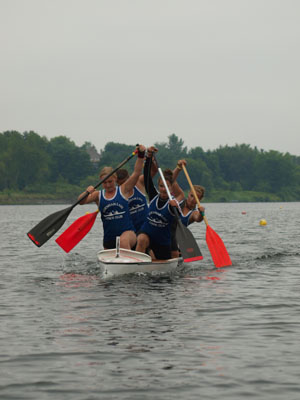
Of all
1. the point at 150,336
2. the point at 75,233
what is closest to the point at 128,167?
the point at 75,233

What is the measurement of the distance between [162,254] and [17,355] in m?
7.43

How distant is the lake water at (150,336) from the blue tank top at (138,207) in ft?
4.91

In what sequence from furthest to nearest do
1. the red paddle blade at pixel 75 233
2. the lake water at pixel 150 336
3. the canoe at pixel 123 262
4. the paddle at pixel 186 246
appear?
the red paddle blade at pixel 75 233
the paddle at pixel 186 246
the canoe at pixel 123 262
the lake water at pixel 150 336

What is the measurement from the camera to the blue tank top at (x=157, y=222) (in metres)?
14.0

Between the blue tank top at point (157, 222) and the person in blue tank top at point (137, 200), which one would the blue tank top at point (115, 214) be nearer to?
the blue tank top at point (157, 222)

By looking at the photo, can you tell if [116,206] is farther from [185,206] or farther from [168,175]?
[185,206]

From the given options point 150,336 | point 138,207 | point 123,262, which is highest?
point 138,207

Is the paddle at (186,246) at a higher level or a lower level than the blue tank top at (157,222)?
lower

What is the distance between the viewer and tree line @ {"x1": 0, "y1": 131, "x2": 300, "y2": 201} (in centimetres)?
12812

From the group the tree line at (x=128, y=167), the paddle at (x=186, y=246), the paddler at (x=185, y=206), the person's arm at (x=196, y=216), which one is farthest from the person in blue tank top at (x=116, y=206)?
the tree line at (x=128, y=167)

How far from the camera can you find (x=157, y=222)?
14.1m

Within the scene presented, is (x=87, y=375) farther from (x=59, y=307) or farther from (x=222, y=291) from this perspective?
(x=222, y=291)

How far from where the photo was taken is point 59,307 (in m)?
10.2

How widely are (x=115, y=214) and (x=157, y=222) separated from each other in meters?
1.00
